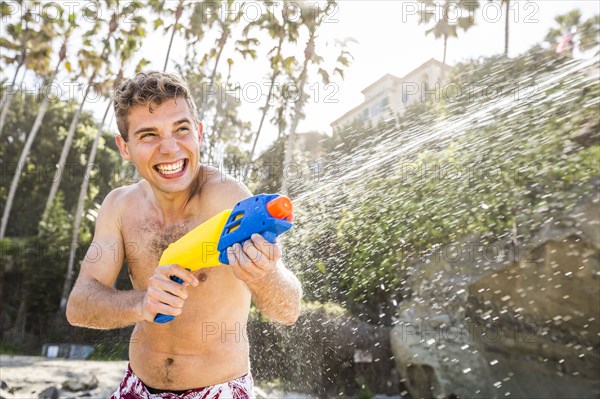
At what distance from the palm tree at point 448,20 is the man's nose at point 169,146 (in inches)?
652

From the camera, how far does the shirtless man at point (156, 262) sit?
2328mm

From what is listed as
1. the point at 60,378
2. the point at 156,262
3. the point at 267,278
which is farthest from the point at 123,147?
the point at 60,378

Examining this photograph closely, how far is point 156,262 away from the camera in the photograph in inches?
→ 101

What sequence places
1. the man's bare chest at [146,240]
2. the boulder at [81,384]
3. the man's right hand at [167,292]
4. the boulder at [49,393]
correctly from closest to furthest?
the man's right hand at [167,292] → the man's bare chest at [146,240] → the boulder at [49,393] → the boulder at [81,384]

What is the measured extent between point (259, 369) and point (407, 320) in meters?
2.60

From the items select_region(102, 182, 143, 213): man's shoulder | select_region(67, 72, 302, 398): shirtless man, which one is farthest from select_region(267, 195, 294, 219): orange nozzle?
select_region(102, 182, 143, 213): man's shoulder

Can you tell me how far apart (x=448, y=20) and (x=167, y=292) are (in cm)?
2014

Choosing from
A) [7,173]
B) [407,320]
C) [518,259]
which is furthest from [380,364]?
[7,173]

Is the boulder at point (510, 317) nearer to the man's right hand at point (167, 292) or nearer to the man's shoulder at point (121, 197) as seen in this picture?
the man's shoulder at point (121, 197)

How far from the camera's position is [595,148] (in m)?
6.73

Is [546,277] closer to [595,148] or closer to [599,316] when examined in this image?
[599,316]

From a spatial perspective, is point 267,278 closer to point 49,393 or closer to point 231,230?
point 231,230

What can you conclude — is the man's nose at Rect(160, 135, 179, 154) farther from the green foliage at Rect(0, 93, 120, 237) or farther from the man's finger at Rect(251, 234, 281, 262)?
the green foliage at Rect(0, 93, 120, 237)

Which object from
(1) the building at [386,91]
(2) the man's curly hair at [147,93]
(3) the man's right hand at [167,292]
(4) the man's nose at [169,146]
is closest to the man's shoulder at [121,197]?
(2) the man's curly hair at [147,93]
